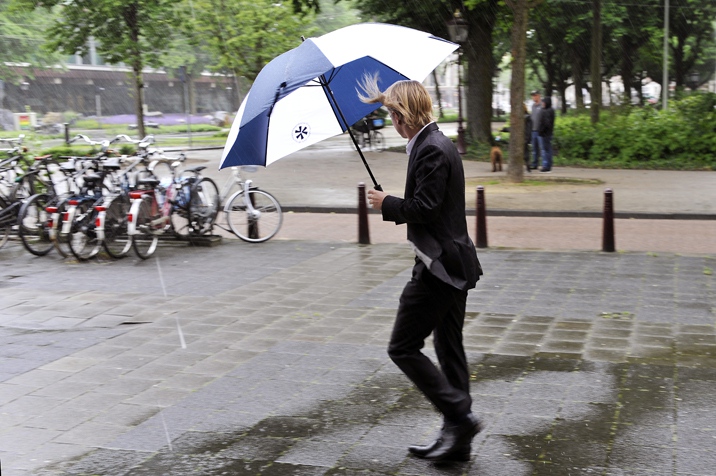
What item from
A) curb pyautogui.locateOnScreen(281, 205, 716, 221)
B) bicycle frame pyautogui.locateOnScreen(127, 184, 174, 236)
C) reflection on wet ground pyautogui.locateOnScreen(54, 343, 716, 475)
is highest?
bicycle frame pyautogui.locateOnScreen(127, 184, 174, 236)

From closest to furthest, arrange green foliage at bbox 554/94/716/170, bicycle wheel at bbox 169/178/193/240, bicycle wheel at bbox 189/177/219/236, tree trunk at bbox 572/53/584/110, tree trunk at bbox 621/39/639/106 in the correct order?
bicycle wheel at bbox 169/178/193/240, bicycle wheel at bbox 189/177/219/236, green foliage at bbox 554/94/716/170, tree trunk at bbox 621/39/639/106, tree trunk at bbox 572/53/584/110

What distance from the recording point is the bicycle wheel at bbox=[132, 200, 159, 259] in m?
10.4

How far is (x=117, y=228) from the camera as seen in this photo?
10.6 m

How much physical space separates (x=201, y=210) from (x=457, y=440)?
7818mm

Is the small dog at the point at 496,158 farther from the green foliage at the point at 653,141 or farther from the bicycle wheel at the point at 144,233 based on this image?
the bicycle wheel at the point at 144,233

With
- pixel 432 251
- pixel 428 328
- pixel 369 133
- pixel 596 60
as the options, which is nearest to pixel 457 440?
pixel 428 328

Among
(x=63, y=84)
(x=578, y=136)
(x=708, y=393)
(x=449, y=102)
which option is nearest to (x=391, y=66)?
(x=708, y=393)

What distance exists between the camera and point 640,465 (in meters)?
3.95

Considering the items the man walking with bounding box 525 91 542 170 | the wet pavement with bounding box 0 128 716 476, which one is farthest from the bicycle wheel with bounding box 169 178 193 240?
the man walking with bounding box 525 91 542 170

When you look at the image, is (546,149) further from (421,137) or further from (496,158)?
(421,137)

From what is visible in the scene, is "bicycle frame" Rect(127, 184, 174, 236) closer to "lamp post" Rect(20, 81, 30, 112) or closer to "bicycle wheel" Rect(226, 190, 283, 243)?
"bicycle wheel" Rect(226, 190, 283, 243)

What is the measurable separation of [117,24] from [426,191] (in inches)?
954

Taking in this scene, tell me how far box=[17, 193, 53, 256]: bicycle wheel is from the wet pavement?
21.0 inches

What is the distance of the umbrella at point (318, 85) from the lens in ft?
14.7
